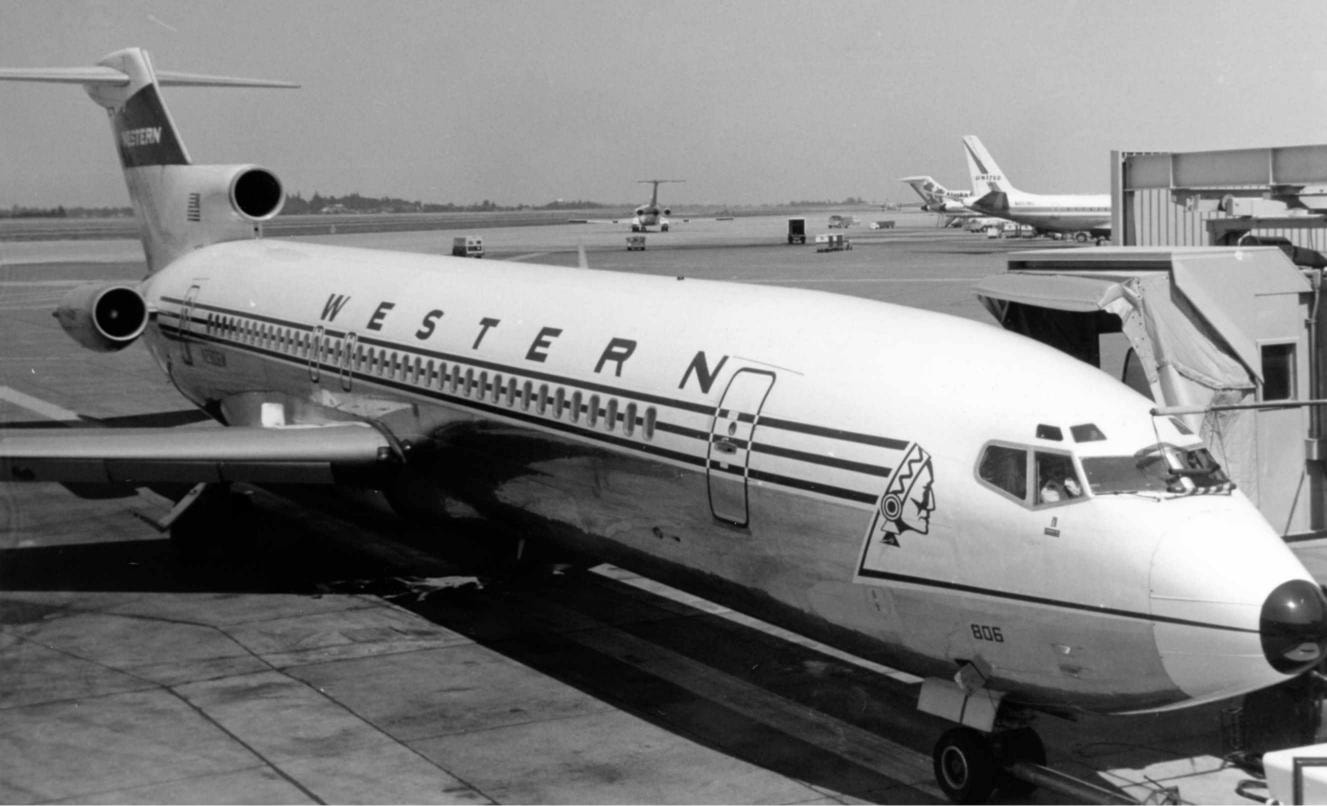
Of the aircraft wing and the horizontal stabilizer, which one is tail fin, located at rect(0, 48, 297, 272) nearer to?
the horizontal stabilizer

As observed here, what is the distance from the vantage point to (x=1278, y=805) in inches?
315

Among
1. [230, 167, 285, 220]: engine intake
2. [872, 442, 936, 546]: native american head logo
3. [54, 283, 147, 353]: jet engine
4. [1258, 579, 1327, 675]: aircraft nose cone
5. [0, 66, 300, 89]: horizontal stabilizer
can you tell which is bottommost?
[1258, 579, 1327, 675]: aircraft nose cone

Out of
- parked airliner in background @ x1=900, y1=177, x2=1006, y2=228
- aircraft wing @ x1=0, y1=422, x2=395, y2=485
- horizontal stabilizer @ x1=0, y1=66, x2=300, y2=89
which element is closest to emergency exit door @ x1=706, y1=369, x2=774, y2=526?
aircraft wing @ x1=0, y1=422, x2=395, y2=485

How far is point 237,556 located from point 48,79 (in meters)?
6.59

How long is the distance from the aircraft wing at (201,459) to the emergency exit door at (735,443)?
5.29m

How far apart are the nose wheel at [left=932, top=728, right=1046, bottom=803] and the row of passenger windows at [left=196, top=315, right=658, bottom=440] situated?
3.41m

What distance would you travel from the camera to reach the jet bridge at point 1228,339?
486 inches

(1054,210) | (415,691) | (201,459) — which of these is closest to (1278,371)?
(415,691)

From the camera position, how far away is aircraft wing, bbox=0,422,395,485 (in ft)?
49.1

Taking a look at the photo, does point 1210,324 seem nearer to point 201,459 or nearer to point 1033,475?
point 1033,475

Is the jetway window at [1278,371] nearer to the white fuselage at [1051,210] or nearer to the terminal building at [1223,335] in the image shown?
the terminal building at [1223,335]

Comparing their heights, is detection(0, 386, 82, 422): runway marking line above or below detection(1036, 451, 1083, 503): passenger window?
below

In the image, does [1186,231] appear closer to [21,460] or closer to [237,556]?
[237,556]

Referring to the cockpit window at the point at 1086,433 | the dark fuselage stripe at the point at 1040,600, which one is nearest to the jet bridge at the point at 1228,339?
the cockpit window at the point at 1086,433
